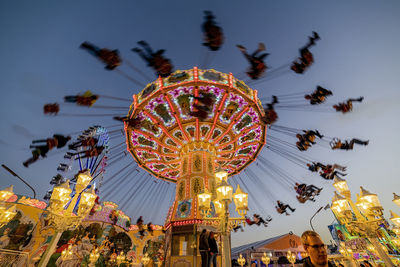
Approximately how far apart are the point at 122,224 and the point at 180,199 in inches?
429

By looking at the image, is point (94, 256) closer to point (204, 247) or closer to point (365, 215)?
point (204, 247)

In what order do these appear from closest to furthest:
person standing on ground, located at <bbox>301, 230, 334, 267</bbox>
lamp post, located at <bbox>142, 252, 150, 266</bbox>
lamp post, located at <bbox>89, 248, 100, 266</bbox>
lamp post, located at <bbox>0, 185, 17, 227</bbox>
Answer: person standing on ground, located at <bbox>301, 230, 334, 267</bbox>
lamp post, located at <bbox>0, 185, 17, 227</bbox>
lamp post, located at <bbox>89, 248, 100, 266</bbox>
lamp post, located at <bbox>142, 252, 150, 266</bbox>

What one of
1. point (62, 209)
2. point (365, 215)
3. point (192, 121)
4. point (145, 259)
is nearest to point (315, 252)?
point (365, 215)

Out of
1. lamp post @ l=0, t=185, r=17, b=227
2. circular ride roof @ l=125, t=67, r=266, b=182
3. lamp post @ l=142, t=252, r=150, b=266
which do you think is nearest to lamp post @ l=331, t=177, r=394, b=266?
circular ride roof @ l=125, t=67, r=266, b=182

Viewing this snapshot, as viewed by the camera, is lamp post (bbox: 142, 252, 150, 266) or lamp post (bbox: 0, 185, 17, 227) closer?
lamp post (bbox: 0, 185, 17, 227)

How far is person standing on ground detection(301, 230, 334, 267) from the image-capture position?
247 cm

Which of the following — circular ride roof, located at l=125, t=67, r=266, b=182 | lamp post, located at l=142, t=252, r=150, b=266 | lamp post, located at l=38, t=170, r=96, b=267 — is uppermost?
circular ride roof, located at l=125, t=67, r=266, b=182

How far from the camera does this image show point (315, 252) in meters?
2.51

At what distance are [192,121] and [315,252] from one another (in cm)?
1354

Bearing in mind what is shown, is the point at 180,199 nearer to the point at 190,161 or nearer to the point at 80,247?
the point at 190,161

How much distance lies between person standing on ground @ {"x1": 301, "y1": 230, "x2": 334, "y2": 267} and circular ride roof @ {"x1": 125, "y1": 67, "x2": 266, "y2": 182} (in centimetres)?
1152

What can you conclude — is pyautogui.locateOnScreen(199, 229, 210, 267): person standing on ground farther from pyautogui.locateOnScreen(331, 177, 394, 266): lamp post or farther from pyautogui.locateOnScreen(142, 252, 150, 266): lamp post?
pyautogui.locateOnScreen(142, 252, 150, 266): lamp post

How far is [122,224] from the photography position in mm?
20297

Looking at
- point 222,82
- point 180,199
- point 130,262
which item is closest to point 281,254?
point 130,262
